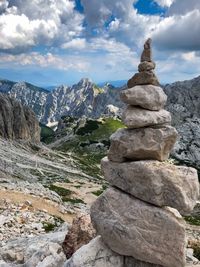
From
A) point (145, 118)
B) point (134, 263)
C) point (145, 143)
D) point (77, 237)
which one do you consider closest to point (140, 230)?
point (134, 263)

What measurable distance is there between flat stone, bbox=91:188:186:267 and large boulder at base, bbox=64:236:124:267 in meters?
0.52

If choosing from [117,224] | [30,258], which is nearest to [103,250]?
[117,224]

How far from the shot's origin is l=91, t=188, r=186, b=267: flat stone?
21.0 metres

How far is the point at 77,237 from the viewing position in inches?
1083

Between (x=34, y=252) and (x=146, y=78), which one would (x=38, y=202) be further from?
(x=146, y=78)

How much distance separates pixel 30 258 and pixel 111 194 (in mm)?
7701

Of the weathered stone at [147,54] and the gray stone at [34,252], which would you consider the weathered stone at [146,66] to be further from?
the gray stone at [34,252]

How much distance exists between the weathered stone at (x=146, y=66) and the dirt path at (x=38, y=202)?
2905cm

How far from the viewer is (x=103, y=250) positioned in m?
23.1

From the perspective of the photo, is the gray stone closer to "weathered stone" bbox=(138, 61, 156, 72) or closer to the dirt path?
"weathered stone" bbox=(138, 61, 156, 72)

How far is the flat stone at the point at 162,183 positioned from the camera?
67.6 feet

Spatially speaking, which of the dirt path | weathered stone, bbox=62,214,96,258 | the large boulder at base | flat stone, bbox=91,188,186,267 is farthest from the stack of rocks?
the dirt path

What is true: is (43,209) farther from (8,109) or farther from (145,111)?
(8,109)

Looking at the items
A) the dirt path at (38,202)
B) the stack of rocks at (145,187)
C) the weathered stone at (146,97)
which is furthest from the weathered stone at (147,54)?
the dirt path at (38,202)
